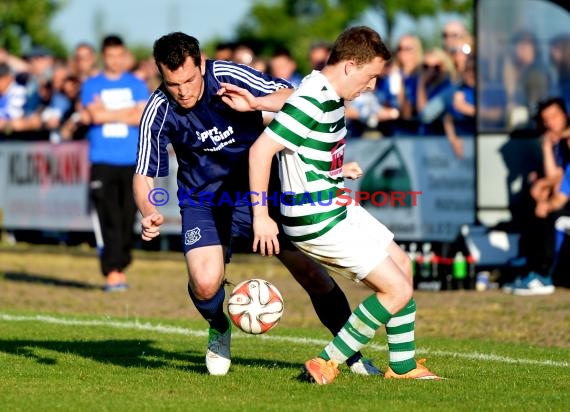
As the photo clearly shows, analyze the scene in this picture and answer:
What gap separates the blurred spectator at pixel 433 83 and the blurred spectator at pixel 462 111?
17 centimetres

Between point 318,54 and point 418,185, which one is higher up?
point 318,54

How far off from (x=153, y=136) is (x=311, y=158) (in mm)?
1230

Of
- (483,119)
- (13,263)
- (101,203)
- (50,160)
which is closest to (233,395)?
(101,203)

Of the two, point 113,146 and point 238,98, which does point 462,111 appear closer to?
point 113,146

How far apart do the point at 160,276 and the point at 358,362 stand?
901cm

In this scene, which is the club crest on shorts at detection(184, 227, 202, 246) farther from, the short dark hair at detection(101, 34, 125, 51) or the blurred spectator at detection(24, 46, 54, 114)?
the blurred spectator at detection(24, 46, 54, 114)

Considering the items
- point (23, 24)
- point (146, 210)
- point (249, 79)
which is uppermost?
point (23, 24)

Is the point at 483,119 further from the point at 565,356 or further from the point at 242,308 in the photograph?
the point at 242,308

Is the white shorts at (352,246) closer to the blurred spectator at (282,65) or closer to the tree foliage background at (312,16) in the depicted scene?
the blurred spectator at (282,65)

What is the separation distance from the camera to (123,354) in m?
9.59

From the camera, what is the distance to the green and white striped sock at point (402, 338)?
26.2 ft

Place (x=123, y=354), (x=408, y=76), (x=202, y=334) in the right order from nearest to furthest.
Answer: (x=123, y=354), (x=202, y=334), (x=408, y=76)

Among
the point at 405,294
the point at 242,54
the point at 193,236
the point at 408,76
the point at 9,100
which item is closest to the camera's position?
the point at 405,294

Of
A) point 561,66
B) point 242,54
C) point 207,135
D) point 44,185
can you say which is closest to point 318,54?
point 242,54
